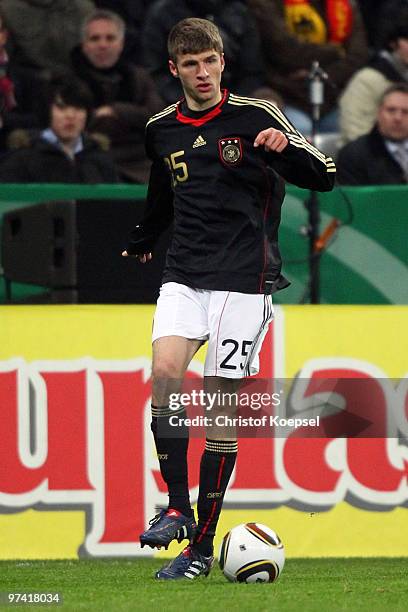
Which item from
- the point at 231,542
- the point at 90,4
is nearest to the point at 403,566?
the point at 231,542

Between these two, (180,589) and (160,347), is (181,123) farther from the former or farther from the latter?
(180,589)

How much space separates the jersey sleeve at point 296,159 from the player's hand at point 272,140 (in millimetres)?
49

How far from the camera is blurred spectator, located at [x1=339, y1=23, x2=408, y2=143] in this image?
39.0 ft

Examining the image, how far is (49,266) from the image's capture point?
9.21 metres

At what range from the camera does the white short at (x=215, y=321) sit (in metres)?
6.48

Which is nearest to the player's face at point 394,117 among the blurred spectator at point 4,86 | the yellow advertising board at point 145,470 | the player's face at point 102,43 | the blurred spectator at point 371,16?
the blurred spectator at point 371,16

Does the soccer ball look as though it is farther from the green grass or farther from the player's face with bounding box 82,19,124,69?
the player's face with bounding box 82,19,124,69

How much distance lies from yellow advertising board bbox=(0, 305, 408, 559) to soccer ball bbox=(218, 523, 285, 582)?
1.72 meters

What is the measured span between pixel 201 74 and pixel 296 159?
56 centimetres

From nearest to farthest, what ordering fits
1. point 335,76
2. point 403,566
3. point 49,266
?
1. point 403,566
2. point 49,266
3. point 335,76

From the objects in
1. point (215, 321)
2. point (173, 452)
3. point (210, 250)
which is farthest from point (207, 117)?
point (173, 452)

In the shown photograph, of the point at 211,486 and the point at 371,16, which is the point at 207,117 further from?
the point at 371,16

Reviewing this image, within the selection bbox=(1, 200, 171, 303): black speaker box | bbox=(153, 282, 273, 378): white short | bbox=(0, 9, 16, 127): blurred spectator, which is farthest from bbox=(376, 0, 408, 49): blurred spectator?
bbox=(153, 282, 273, 378): white short

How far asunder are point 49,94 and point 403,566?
5480 millimetres
